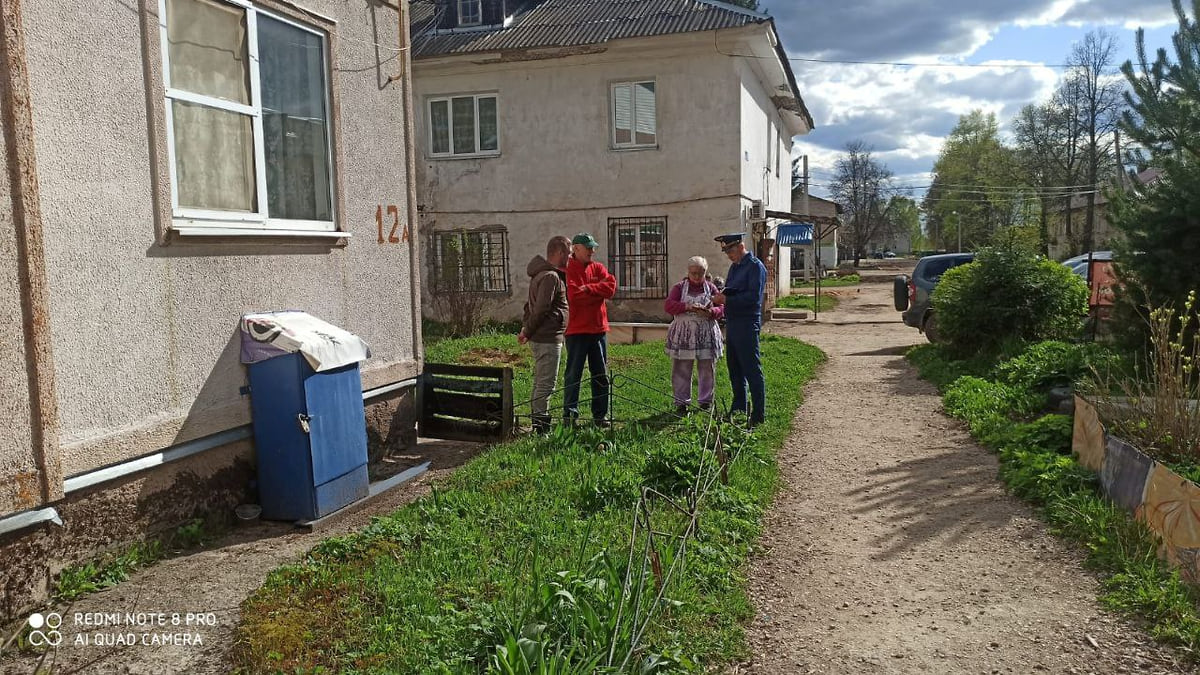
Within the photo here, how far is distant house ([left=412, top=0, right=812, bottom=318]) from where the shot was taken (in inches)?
660

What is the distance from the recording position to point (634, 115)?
17.4m

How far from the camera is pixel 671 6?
17578mm

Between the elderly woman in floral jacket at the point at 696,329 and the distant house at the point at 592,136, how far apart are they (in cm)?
953

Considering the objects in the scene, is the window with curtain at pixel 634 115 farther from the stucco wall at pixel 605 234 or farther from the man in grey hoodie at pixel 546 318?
the man in grey hoodie at pixel 546 318

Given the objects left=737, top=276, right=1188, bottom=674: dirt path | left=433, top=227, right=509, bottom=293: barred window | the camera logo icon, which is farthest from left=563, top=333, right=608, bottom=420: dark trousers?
left=433, top=227, right=509, bottom=293: barred window

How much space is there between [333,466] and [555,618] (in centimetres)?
266

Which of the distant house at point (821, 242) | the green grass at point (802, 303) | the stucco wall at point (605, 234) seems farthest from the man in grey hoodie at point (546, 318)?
the distant house at point (821, 242)

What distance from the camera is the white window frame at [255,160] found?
15.7ft

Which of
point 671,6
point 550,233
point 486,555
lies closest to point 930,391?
point 486,555

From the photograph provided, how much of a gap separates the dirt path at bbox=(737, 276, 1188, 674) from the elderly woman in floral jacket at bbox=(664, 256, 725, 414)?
1.05 meters

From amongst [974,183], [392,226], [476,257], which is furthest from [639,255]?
[974,183]

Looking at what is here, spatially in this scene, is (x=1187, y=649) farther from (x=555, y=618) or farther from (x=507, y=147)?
(x=507, y=147)

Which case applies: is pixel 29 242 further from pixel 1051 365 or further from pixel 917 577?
pixel 1051 365

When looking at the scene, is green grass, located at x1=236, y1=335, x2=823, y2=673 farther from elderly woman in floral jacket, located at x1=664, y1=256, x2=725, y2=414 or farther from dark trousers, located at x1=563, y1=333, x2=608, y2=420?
elderly woman in floral jacket, located at x1=664, y1=256, x2=725, y2=414
